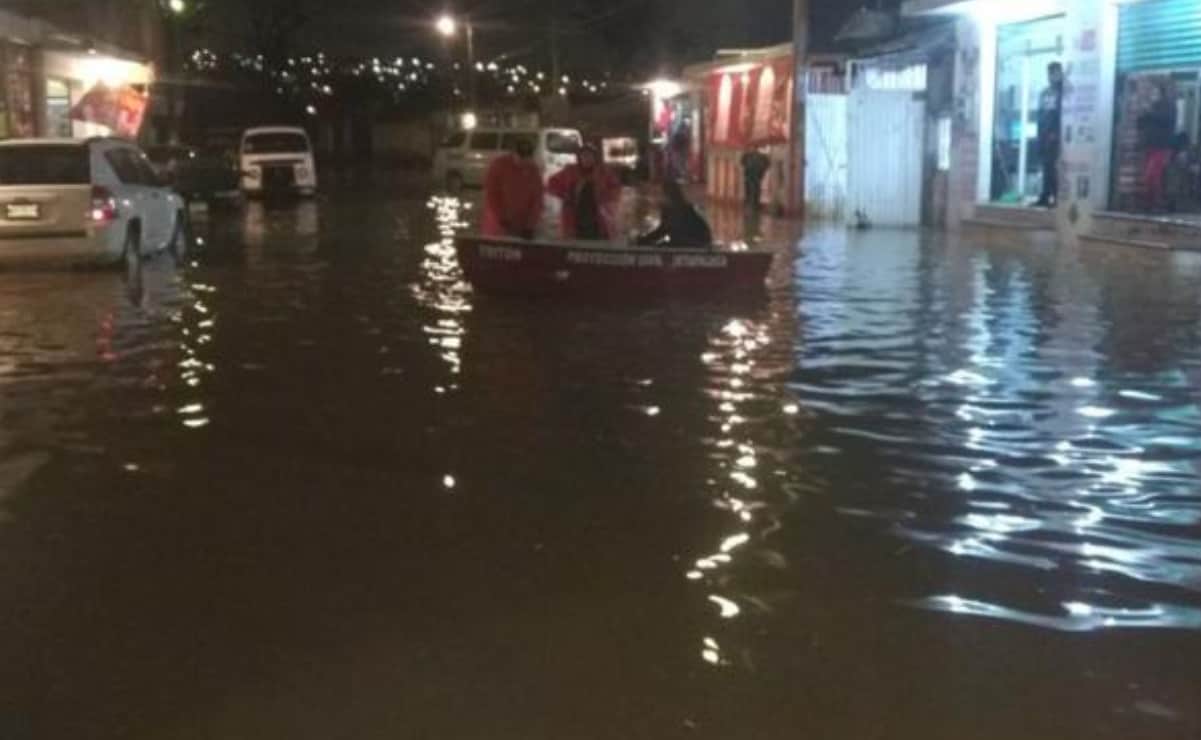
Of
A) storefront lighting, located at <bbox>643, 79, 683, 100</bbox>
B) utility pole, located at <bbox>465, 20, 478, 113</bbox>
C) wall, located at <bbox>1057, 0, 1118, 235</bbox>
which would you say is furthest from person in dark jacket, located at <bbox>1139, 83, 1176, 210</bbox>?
utility pole, located at <bbox>465, 20, 478, 113</bbox>

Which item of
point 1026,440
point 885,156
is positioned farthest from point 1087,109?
point 1026,440

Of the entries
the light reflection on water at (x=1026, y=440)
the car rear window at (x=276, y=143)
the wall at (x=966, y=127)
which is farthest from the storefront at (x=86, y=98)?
the light reflection on water at (x=1026, y=440)

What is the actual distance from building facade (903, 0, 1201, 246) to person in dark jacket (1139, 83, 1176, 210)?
0.5 inches

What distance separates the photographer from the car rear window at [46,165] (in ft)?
62.7

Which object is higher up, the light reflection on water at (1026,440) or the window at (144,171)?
the window at (144,171)

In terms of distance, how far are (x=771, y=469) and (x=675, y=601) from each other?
251 centimetres

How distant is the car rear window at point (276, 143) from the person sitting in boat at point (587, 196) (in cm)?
2554

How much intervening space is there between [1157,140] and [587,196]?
10.5 meters

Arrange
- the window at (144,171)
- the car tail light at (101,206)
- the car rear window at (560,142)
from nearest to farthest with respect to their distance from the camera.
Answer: the car tail light at (101,206) → the window at (144,171) → the car rear window at (560,142)

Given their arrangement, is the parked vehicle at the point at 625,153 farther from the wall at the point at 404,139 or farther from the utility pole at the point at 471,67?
the wall at the point at 404,139

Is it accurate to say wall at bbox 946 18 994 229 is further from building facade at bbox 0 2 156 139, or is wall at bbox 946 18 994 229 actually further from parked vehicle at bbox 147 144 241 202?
Result: building facade at bbox 0 2 156 139

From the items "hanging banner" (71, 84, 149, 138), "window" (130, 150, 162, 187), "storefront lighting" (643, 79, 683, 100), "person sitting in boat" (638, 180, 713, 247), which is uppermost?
"storefront lighting" (643, 79, 683, 100)

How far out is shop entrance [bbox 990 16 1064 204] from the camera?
88.2 ft

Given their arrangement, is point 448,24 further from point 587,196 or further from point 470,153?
point 587,196
